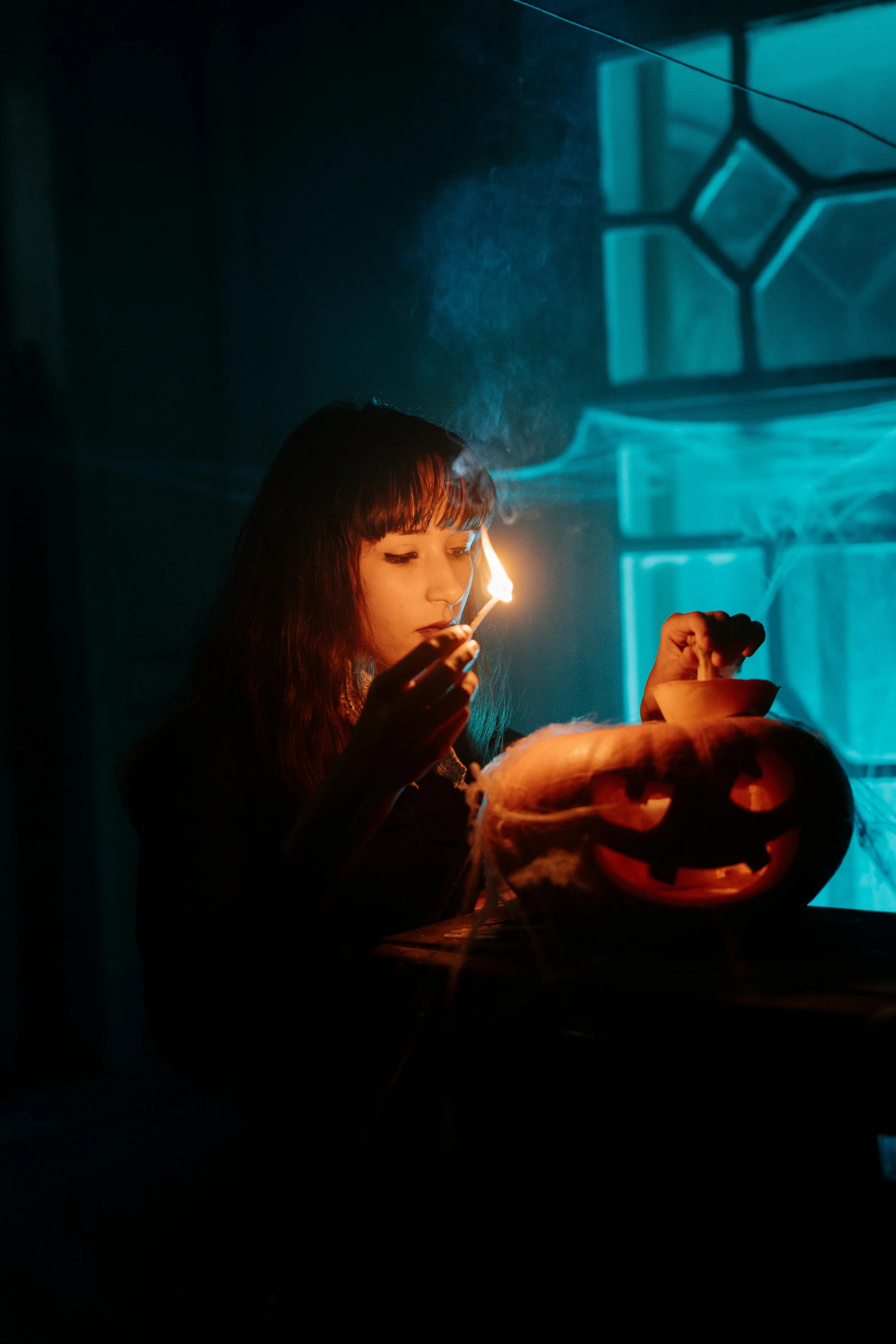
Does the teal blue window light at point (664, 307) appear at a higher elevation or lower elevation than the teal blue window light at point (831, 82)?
lower

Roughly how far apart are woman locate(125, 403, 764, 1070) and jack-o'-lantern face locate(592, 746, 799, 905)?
0.21m

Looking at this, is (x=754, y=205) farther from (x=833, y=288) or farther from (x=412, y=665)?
(x=412, y=665)

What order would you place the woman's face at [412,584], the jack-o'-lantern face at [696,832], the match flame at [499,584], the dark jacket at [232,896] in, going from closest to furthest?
the jack-o'-lantern face at [696,832], the dark jacket at [232,896], the match flame at [499,584], the woman's face at [412,584]

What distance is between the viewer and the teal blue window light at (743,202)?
106 inches

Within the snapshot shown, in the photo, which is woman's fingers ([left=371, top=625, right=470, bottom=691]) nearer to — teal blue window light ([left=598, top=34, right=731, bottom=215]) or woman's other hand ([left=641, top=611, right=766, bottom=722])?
woman's other hand ([left=641, top=611, right=766, bottom=722])

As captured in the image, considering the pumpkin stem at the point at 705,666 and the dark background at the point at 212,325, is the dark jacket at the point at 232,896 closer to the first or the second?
the pumpkin stem at the point at 705,666

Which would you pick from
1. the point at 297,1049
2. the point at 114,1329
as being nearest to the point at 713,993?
the point at 297,1049

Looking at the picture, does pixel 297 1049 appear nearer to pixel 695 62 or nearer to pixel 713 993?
pixel 713 993

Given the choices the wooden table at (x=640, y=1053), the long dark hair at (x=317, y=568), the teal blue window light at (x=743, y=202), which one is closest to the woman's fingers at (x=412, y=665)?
the wooden table at (x=640, y=1053)

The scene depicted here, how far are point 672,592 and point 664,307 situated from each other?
82 cm

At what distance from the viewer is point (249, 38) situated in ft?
9.96

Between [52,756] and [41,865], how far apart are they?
1.00ft

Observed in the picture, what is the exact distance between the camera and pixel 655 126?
275 cm

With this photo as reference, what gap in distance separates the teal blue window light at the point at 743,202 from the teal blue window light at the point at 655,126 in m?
0.07
